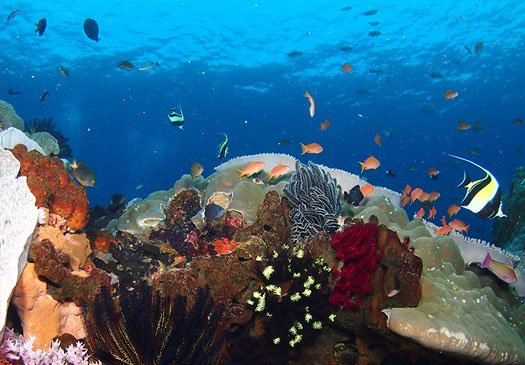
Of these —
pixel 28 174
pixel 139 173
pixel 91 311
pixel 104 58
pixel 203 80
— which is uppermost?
pixel 28 174

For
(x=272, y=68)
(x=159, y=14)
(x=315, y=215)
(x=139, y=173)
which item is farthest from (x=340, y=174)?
(x=139, y=173)

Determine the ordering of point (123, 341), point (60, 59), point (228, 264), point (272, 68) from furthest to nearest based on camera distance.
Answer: point (272, 68) < point (60, 59) < point (228, 264) < point (123, 341)

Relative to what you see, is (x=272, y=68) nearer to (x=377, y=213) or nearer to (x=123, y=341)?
(x=377, y=213)

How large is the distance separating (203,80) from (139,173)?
116 feet

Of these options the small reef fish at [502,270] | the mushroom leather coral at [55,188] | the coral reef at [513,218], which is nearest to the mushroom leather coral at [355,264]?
the small reef fish at [502,270]

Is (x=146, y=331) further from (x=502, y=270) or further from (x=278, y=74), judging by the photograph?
(x=278, y=74)

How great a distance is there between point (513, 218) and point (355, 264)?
9424 mm

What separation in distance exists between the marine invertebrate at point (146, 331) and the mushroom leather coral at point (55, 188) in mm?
1472

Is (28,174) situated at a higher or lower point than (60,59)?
higher

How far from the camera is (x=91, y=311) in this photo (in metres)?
3.04

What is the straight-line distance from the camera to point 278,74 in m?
40.2

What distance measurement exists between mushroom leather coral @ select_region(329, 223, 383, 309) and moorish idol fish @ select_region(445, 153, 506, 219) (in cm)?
118

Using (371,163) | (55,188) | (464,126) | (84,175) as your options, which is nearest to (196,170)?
(84,175)

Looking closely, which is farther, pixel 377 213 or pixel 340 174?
pixel 340 174
